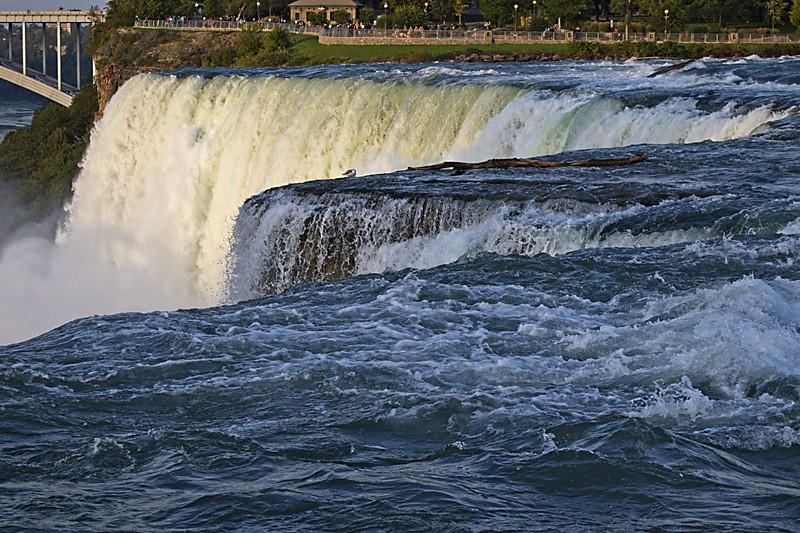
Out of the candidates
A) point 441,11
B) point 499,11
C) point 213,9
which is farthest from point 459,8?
point 213,9

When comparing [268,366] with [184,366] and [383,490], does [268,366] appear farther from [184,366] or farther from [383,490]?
[383,490]

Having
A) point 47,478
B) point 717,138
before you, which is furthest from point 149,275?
point 47,478

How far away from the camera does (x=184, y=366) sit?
→ 1089 centimetres

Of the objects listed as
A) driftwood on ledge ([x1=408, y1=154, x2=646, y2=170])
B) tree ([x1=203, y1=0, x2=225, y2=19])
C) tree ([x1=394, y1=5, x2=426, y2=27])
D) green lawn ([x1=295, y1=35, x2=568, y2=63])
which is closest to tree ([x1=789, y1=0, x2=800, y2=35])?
green lawn ([x1=295, y1=35, x2=568, y2=63])

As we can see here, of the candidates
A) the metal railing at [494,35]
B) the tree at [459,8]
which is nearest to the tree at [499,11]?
the tree at [459,8]

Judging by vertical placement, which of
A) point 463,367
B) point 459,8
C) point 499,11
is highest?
point 459,8

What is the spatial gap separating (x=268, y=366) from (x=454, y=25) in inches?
2761

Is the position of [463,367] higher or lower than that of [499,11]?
lower

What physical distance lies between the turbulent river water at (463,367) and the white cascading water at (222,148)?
2.27 m

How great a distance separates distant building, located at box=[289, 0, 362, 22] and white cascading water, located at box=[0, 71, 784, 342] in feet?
172

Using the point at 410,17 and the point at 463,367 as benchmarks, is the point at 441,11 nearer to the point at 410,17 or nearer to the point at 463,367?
the point at 410,17

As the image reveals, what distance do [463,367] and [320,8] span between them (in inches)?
3351

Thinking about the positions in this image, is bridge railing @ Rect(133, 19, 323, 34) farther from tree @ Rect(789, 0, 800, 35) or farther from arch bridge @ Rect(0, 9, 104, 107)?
tree @ Rect(789, 0, 800, 35)

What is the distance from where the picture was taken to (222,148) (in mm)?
33344
